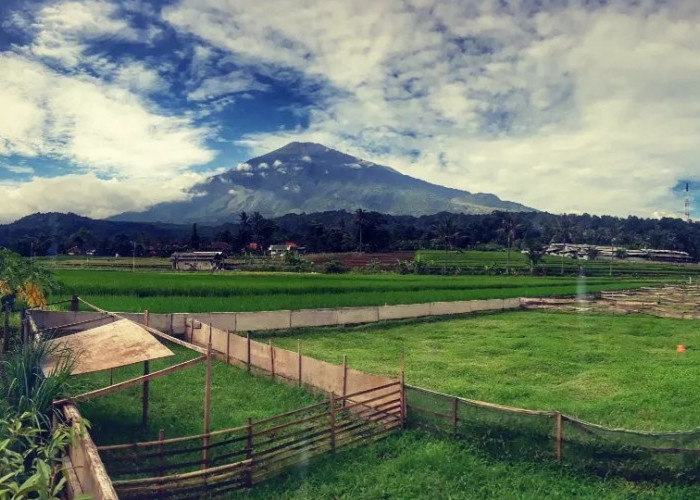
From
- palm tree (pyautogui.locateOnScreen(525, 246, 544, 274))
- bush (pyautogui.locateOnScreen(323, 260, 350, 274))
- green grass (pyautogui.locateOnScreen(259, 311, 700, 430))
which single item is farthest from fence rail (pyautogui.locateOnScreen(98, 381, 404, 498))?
palm tree (pyautogui.locateOnScreen(525, 246, 544, 274))

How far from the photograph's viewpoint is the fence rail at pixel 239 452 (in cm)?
1017

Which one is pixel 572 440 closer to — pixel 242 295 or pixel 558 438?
pixel 558 438

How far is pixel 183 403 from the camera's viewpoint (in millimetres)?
16281

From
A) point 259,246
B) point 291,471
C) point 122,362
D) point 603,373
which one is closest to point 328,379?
point 291,471

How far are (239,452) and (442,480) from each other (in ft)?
13.4

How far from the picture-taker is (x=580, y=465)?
11750 millimetres

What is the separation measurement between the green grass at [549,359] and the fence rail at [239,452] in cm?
437

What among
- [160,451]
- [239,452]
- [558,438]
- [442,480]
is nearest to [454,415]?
[442,480]

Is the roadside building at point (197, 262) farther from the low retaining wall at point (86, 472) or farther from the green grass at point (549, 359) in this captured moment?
the low retaining wall at point (86, 472)

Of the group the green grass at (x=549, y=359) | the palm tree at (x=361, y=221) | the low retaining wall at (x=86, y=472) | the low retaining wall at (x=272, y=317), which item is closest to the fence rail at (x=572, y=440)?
the green grass at (x=549, y=359)

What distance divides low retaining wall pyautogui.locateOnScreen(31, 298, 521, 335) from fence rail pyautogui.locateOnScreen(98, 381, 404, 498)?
9.65 metres

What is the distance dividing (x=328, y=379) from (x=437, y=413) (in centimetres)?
398

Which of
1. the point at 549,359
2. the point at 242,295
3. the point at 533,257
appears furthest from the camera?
the point at 533,257

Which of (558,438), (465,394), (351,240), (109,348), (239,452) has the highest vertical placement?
(351,240)
